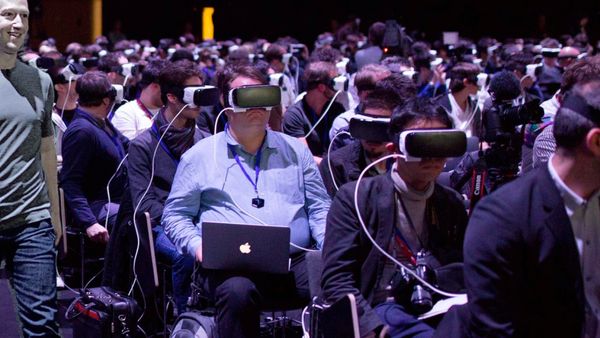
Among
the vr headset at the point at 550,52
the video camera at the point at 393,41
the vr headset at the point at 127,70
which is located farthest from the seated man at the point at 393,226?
the vr headset at the point at 550,52

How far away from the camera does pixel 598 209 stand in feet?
8.10

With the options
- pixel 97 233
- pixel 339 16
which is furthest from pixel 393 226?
pixel 339 16

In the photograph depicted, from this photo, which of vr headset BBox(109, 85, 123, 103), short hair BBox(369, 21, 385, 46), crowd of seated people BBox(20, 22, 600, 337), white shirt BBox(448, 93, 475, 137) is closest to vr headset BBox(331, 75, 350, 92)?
crowd of seated people BBox(20, 22, 600, 337)

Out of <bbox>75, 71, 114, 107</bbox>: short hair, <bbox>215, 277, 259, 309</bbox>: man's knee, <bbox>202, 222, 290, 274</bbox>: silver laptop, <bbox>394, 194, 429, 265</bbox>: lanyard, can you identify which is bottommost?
<bbox>215, 277, 259, 309</bbox>: man's knee

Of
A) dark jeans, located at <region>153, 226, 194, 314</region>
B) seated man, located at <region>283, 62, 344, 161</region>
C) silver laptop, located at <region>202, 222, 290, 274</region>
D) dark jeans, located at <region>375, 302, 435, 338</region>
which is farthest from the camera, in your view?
seated man, located at <region>283, 62, 344, 161</region>

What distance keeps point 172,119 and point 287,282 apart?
1.28 m

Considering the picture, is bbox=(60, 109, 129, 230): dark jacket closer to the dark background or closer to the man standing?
the man standing

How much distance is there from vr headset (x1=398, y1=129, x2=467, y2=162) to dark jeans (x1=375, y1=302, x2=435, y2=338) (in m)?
0.47

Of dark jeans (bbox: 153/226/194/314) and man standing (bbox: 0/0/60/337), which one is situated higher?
man standing (bbox: 0/0/60/337)

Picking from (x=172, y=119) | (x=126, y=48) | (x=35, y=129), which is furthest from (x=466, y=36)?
(x=35, y=129)

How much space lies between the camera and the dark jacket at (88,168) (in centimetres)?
532

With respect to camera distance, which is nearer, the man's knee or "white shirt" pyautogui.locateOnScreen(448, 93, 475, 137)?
the man's knee

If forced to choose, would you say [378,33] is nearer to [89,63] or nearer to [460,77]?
[89,63]

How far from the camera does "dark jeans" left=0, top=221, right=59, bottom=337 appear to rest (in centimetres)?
359
